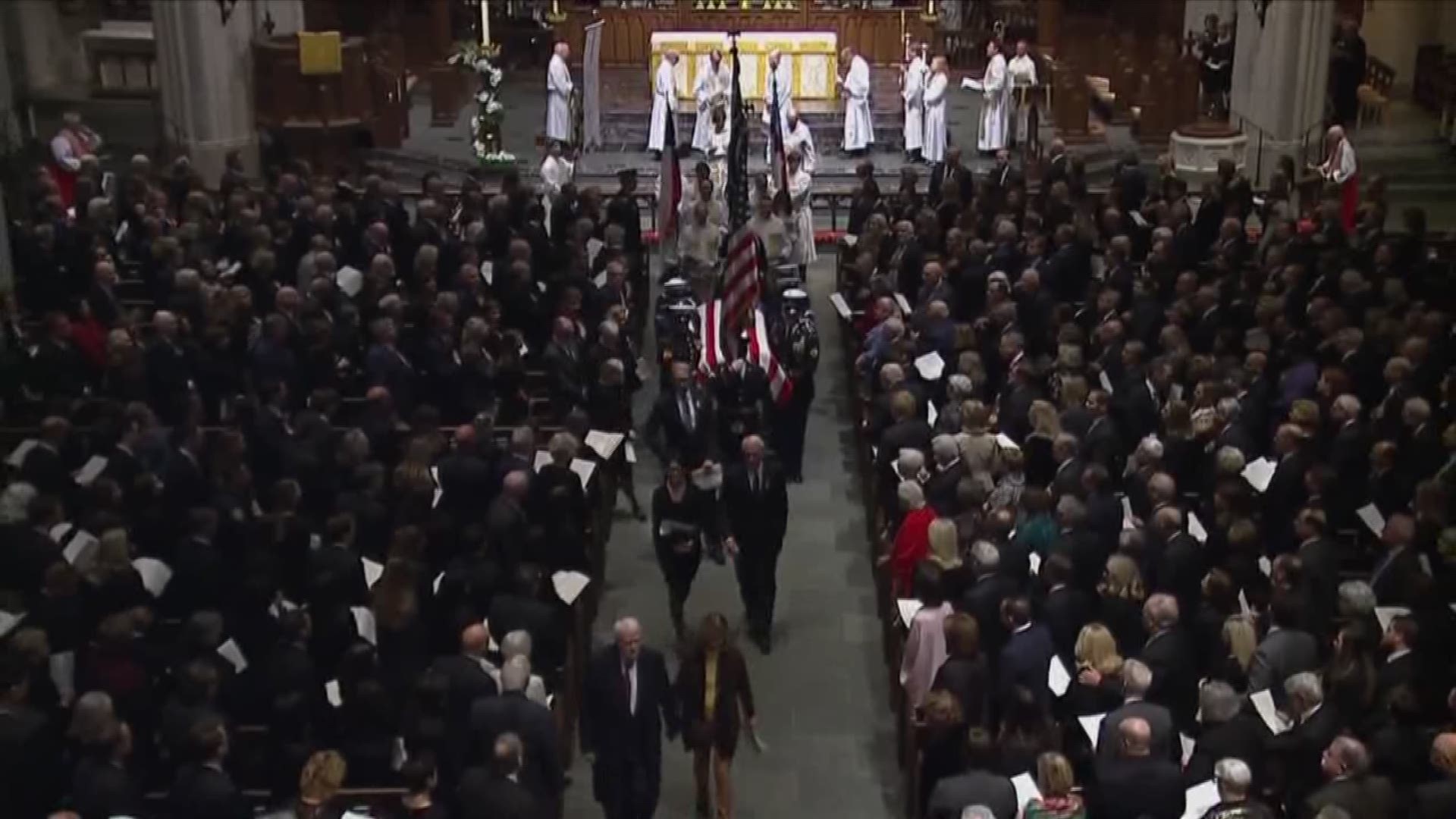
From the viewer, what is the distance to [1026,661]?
32.3 feet

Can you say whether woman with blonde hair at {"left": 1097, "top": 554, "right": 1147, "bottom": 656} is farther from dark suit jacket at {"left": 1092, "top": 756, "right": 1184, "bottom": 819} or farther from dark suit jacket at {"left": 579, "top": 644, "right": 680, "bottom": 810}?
dark suit jacket at {"left": 579, "top": 644, "right": 680, "bottom": 810}

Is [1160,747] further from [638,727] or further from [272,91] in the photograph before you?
[272,91]

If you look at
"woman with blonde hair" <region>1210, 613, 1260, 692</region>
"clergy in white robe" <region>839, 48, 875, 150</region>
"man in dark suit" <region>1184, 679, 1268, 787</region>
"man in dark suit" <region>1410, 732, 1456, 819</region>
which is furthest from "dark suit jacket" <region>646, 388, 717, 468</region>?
"clergy in white robe" <region>839, 48, 875, 150</region>

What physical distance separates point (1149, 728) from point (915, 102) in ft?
56.8

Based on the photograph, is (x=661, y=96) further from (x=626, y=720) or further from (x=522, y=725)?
(x=522, y=725)

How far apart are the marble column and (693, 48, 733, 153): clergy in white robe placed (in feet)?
19.9

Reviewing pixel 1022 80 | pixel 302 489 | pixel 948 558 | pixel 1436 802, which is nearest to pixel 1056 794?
pixel 1436 802

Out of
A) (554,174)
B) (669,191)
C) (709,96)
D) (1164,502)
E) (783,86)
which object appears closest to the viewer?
(1164,502)

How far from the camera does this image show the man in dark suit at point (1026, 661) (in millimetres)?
9852

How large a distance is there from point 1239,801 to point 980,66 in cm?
2381

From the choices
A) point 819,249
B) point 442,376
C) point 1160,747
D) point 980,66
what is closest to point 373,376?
point 442,376

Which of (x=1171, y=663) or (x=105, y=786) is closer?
(x=105, y=786)

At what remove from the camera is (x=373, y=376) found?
1390 centimetres

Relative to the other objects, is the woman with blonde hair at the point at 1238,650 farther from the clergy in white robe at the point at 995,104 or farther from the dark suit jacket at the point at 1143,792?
the clergy in white robe at the point at 995,104
